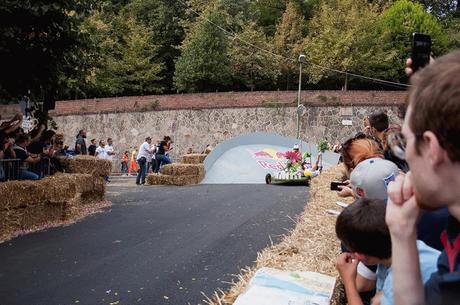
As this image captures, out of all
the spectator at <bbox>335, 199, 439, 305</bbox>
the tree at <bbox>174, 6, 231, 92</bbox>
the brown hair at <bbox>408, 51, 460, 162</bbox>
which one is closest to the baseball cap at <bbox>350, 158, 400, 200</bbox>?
the spectator at <bbox>335, 199, 439, 305</bbox>

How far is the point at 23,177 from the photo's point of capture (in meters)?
10.6

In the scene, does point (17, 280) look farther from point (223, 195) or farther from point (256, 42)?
point (256, 42)

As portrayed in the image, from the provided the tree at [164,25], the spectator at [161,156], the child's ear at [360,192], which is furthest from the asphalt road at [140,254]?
the tree at [164,25]

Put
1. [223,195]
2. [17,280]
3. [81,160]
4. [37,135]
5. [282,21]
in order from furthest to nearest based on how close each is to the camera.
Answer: [282,21], [223,195], [81,160], [37,135], [17,280]

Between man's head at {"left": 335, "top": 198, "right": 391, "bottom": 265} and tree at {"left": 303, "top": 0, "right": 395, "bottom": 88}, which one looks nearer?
man's head at {"left": 335, "top": 198, "right": 391, "bottom": 265}

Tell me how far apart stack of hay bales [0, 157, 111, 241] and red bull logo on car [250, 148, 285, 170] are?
1467 cm

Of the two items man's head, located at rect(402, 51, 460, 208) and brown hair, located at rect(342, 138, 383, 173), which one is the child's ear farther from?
man's head, located at rect(402, 51, 460, 208)

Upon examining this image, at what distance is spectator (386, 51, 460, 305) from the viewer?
1.18 metres

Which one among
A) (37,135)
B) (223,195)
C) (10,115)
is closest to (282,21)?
(10,115)

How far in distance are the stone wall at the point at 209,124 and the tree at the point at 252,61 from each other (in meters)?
6.42

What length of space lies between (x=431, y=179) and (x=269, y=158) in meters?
26.3

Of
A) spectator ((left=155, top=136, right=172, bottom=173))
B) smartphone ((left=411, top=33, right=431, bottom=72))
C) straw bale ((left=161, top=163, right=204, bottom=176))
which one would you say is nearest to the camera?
smartphone ((left=411, top=33, right=431, bottom=72))

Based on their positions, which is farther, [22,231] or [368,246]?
[22,231]

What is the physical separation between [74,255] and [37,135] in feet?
16.7
